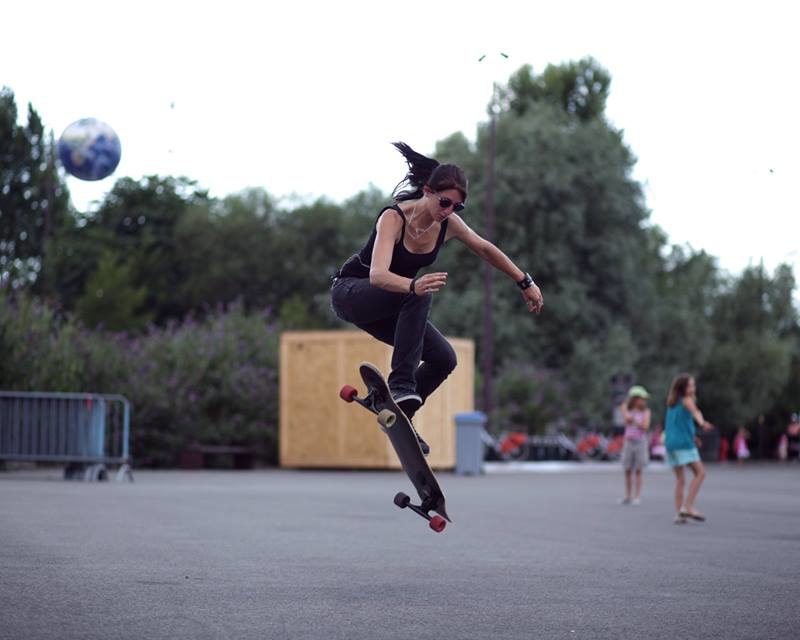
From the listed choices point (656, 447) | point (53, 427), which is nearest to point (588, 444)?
point (656, 447)

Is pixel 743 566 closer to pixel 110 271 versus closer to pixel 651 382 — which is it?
pixel 651 382

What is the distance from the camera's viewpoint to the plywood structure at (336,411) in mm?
32438

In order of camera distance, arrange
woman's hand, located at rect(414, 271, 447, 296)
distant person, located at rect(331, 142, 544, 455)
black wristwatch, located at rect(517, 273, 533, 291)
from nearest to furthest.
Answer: woman's hand, located at rect(414, 271, 447, 296), distant person, located at rect(331, 142, 544, 455), black wristwatch, located at rect(517, 273, 533, 291)

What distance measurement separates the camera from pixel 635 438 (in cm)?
2161

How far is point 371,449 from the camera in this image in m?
32.4

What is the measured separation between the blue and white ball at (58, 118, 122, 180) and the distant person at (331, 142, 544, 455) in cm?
489

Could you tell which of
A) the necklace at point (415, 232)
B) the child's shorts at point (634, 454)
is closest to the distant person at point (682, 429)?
the child's shorts at point (634, 454)

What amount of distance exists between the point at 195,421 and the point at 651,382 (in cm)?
2342

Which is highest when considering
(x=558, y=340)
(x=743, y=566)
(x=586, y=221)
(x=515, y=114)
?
(x=515, y=114)

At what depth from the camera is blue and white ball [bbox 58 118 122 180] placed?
41.4 feet

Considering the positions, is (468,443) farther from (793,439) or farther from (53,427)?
(793,439)

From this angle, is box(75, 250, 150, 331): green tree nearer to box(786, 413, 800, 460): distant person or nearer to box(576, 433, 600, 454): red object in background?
box(576, 433, 600, 454): red object in background

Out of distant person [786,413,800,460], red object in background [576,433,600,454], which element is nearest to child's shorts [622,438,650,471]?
red object in background [576,433,600,454]

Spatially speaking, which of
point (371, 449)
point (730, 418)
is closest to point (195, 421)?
point (371, 449)
